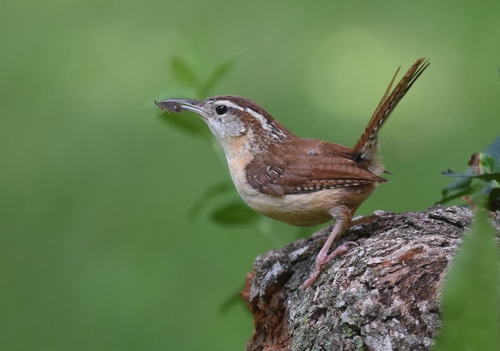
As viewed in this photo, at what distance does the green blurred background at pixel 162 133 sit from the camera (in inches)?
239

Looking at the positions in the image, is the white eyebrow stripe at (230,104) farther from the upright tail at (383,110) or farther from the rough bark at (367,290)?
the rough bark at (367,290)

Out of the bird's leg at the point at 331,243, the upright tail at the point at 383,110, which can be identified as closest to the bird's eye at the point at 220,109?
the upright tail at the point at 383,110

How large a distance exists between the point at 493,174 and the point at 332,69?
5.81 meters

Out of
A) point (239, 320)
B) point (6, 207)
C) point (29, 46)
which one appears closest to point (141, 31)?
point (29, 46)

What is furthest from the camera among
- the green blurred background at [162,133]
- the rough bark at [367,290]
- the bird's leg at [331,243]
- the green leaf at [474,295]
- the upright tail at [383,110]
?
the green blurred background at [162,133]

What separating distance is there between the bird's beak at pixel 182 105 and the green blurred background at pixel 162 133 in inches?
59.8

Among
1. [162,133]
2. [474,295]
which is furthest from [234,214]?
[162,133]

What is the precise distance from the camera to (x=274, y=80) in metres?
8.18

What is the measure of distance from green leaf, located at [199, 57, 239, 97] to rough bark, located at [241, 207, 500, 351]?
0.79 m

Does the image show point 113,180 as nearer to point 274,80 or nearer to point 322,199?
point 274,80

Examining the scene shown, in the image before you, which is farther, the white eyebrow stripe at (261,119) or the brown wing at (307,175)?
the white eyebrow stripe at (261,119)

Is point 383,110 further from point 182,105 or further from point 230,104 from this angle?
point 182,105

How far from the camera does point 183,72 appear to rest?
131 inches

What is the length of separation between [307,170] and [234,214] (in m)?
0.36
